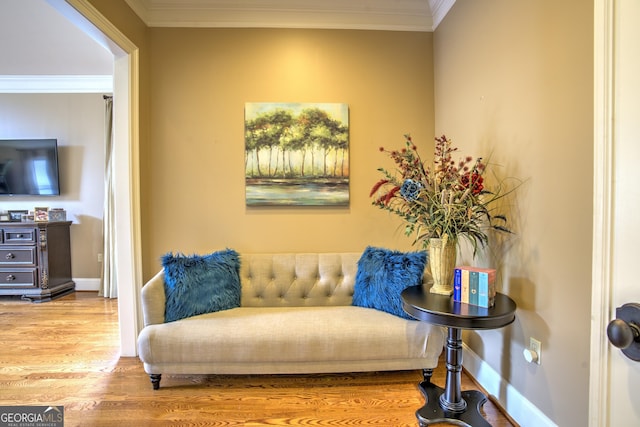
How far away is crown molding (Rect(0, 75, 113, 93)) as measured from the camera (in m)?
3.92

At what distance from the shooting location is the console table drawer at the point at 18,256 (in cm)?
361

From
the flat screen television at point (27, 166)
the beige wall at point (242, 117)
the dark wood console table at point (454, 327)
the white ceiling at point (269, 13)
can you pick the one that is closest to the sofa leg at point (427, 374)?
the dark wood console table at point (454, 327)

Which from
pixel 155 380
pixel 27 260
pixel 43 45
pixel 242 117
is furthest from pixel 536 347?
pixel 27 260

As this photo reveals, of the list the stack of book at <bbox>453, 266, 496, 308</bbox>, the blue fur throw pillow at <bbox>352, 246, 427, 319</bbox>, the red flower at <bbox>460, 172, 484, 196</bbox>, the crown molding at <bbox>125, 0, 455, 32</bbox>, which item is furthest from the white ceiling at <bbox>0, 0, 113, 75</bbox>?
the stack of book at <bbox>453, 266, 496, 308</bbox>

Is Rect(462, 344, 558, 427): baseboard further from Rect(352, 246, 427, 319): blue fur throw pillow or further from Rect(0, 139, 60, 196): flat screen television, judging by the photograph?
Rect(0, 139, 60, 196): flat screen television

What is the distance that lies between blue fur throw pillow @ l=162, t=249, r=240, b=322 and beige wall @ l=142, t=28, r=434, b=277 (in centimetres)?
34

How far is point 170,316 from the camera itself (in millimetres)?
2027

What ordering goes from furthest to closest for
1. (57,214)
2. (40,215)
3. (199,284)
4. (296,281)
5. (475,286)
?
1. (57,214)
2. (40,215)
3. (296,281)
4. (199,284)
5. (475,286)

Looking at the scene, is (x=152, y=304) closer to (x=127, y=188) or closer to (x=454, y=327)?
(x=127, y=188)

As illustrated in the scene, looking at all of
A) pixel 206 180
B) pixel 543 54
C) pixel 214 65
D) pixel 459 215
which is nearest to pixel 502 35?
pixel 543 54

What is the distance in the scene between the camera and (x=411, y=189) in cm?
165

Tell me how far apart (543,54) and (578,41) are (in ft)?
0.61

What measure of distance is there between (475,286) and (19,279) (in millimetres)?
4953

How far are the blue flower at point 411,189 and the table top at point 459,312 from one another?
567 mm
